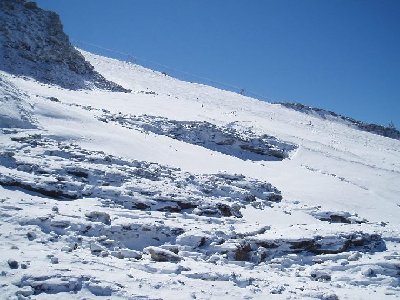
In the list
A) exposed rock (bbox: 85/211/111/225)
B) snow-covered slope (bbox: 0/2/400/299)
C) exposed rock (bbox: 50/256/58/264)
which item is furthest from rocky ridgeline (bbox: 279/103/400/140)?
exposed rock (bbox: 50/256/58/264)

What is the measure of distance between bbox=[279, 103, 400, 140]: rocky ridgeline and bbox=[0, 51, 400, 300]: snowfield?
31.9 meters

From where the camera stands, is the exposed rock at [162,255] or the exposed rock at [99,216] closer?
the exposed rock at [162,255]

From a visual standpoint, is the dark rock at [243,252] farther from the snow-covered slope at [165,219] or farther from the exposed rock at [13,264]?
the exposed rock at [13,264]

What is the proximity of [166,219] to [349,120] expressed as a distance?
49580 millimetres

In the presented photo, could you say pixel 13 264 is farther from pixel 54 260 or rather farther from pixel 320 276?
pixel 320 276

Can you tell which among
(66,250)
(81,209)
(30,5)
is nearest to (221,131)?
(81,209)

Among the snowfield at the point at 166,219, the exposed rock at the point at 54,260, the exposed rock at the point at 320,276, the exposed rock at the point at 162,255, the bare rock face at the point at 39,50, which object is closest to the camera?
the exposed rock at the point at 54,260

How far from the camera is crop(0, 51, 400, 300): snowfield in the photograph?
7.52m

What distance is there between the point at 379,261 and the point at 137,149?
10.9 metres

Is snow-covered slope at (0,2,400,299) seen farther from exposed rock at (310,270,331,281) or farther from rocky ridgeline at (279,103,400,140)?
rocky ridgeline at (279,103,400,140)

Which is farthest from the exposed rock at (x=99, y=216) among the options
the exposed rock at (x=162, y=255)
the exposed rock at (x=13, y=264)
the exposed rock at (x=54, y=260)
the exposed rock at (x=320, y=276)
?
the exposed rock at (x=320, y=276)

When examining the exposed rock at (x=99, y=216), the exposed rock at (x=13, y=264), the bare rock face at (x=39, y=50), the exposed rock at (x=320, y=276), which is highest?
the bare rock face at (x=39, y=50)

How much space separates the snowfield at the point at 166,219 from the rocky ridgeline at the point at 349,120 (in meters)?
31.9

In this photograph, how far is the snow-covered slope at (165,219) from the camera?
24.7ft
